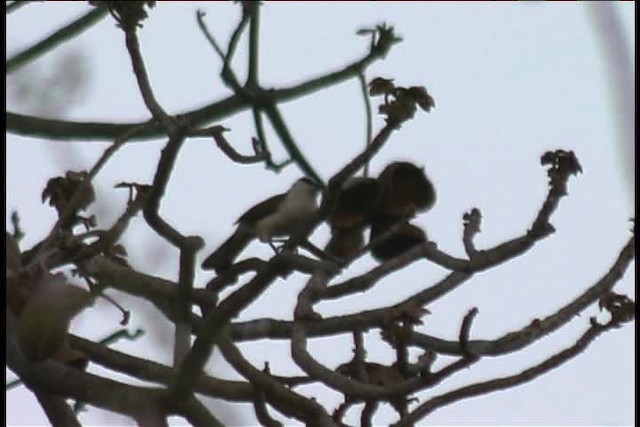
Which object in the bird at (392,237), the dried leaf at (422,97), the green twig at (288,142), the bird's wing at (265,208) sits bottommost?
the bird at (392,237)

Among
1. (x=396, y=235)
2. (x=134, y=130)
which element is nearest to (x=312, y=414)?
(x=396, y=235)

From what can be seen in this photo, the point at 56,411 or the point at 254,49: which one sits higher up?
the point at 254,49

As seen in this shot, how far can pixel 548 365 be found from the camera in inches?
85.4

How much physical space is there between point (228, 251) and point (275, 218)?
128 millimetres

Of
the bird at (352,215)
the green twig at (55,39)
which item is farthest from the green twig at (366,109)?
the green twig at (55,39)

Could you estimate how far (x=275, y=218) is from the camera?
2537 millimetres

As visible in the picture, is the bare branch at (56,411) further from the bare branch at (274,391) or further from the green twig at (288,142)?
the green twig at (288,142)

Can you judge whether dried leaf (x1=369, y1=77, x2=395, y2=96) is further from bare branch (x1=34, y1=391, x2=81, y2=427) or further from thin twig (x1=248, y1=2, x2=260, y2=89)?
bare branch (x1=34, y1=391, x2=81, y2=427)

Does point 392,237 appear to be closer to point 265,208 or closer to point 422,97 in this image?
point 422,97

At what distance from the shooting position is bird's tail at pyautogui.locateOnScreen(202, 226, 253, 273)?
2.43 m

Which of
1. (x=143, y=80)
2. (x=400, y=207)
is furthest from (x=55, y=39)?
(x=400, y=207)

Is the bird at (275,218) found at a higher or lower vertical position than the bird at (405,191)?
higher

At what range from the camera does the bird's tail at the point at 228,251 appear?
7.97ft

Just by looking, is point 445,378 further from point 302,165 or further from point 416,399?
point 302,165
